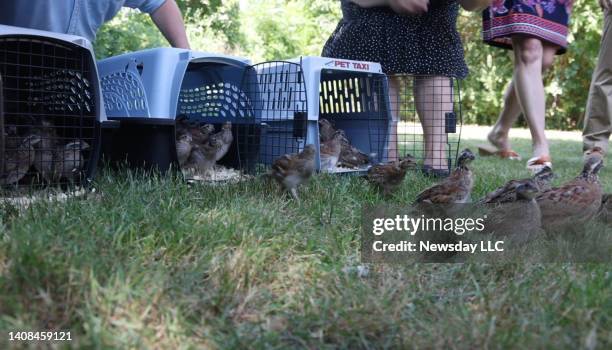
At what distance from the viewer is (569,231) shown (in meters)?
2.74

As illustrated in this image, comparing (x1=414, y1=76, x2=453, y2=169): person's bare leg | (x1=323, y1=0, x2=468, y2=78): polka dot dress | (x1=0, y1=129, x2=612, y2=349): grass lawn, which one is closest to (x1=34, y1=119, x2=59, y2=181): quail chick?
(x1=0, y1=129, x2=612, y2=349): grass lawn

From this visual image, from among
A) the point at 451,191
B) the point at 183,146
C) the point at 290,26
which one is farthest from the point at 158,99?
the point at 290,26

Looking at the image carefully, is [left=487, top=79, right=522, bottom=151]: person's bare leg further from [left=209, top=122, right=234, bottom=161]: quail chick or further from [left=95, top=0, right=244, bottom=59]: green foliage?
[left=95, top=0, right=244, bottom=59]: green foliage

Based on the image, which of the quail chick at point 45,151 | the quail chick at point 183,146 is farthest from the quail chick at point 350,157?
the quail chick at point 45,151

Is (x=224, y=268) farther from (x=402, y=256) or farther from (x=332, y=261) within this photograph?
(x=402, y=256)

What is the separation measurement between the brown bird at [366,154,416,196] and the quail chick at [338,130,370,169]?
68 centimetres

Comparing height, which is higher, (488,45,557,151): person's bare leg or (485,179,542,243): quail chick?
(488,45,557,151): person's bare leg

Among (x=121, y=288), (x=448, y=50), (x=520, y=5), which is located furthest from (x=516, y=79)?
(x=121, y=288)

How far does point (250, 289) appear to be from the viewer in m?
1.98

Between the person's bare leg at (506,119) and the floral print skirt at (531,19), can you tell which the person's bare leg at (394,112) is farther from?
the person's bare leg at (506,119)

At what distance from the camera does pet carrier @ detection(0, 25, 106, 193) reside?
3068mm

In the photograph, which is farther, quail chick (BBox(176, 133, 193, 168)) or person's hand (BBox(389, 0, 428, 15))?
person's hand (BBox(389, 0, 428, 15))

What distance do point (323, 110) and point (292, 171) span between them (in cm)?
170

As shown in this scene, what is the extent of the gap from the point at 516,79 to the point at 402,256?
337 centimetres
